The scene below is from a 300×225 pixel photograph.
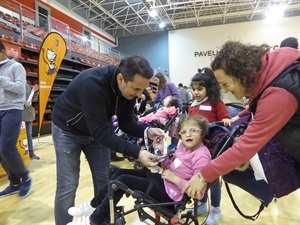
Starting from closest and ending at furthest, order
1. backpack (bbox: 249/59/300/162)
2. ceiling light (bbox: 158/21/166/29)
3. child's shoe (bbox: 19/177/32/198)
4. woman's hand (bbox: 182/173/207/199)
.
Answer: backpack (bbox: 249/59/300/162)
woman's hand (bbox: 182/173/207/199)
child's shoe (bbox: 19/177/32/198)
ceiling light (bbox: 158/21/166/29)

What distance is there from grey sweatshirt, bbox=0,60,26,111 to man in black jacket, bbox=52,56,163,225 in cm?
101

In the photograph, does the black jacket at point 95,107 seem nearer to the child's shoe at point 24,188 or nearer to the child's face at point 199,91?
the child's face at point 199,91

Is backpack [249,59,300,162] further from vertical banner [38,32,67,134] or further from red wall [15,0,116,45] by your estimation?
red wall [15,0,116,45]

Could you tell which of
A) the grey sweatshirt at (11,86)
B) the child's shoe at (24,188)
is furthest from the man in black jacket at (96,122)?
the child's shoe at (24,188)

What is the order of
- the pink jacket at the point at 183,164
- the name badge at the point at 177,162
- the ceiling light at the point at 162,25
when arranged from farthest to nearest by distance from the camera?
the ceiling light at the point at 162,25 → the name badge at the point at 177,162 → the pink jacket at the point at 183,164

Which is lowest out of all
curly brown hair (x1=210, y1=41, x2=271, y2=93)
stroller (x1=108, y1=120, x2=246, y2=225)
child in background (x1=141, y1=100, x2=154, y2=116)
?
stroller (x1=108, y1=120, x2=246, y2=225)

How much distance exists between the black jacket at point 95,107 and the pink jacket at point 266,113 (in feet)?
1.66

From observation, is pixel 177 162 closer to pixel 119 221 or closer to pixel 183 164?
pixel 183 164

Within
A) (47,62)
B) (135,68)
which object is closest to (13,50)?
(47,62)

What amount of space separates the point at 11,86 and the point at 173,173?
72.0 inches

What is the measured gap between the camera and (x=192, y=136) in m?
1.45

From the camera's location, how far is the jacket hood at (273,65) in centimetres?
95

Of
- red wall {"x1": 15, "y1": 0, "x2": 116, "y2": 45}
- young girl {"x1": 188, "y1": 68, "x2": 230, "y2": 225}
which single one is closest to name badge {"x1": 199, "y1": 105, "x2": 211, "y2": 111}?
young girl {"x1": 188, "y1": 68, "x2": 230, "y2": 225}

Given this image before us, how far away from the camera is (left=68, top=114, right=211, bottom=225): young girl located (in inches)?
51.6
